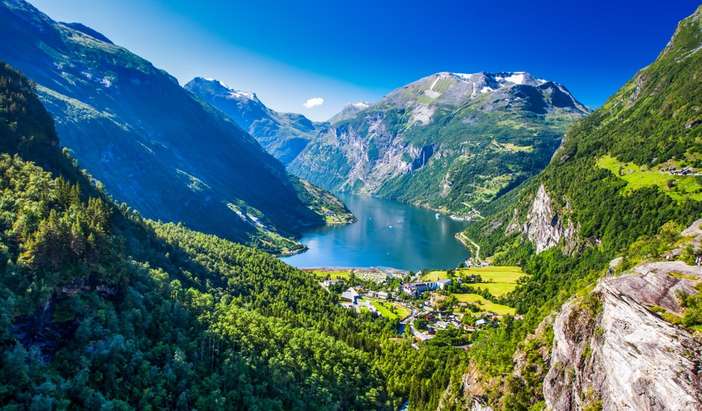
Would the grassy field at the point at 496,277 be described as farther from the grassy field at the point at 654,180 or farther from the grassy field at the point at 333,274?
the grassy field at the point at 654,180

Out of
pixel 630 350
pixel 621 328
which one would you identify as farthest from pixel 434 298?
pixel 630 350

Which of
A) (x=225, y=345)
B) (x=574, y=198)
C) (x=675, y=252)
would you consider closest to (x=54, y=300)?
(x=225, y=345)

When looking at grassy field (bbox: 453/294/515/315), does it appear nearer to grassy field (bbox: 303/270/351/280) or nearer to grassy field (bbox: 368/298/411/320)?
grassy field (bbox: 368/298/411/320)

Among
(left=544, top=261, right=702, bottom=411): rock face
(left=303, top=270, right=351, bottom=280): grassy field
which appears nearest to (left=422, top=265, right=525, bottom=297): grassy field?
(left=303, top=270, right=351, bottom=280): grassy field

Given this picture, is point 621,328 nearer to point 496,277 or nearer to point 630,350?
point 630,350

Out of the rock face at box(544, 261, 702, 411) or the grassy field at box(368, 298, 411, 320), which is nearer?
the rock face at box(544, 261, 702, 411)

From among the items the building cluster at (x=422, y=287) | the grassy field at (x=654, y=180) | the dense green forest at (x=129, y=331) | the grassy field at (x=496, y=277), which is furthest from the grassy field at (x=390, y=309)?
the grassy field at (x=654, y=180)
